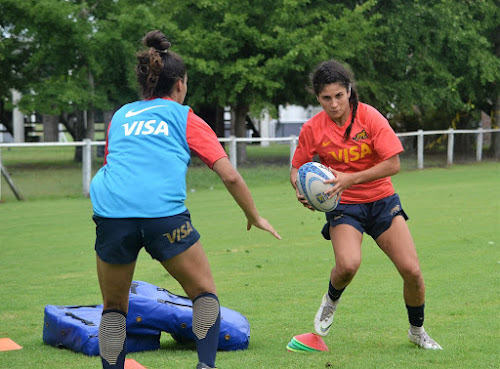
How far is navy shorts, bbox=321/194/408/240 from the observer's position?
6098 mm

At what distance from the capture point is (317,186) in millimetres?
5832

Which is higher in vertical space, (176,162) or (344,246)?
(176,162)

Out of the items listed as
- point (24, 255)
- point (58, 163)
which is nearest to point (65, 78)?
point (58, 163)

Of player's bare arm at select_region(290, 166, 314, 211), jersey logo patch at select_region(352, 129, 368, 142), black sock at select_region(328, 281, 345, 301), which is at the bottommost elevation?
black sock at select_region(328, 281, 345, 301)

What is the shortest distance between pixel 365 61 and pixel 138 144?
2473 cm

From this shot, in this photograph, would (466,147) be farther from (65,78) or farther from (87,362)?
(87,362)

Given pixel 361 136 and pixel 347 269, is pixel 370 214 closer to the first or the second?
pixel 347 269

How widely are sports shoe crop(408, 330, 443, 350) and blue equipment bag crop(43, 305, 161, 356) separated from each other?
1897mm

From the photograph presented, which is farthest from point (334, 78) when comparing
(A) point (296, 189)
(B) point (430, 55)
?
(B) point (430, 55)

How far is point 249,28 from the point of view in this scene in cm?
2638

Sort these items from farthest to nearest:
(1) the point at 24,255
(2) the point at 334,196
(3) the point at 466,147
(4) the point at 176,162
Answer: (3) the point at 466,147 → (1) the point at 24,255 → (2) the point at 334,196 → (4) the point at 176,162

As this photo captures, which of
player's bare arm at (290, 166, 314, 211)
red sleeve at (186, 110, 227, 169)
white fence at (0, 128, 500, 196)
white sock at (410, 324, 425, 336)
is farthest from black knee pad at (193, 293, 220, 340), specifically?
white fence at (0, 128, 500, 196)

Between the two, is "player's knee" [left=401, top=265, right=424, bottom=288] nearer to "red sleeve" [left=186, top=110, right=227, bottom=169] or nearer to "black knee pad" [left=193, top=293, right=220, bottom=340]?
"black knee pad" [left=193, top=293, right=220, bottom=340]

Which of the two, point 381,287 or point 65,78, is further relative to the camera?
point 65,78
